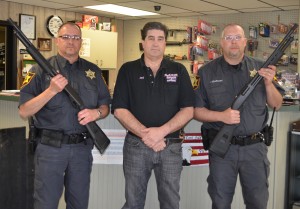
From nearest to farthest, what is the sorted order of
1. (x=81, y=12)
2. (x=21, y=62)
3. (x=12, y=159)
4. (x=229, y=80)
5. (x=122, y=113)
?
(x=12, y=159), (x=122, y=113), (x=229, y=80), (x=21, y=62), (x=81, y=12)

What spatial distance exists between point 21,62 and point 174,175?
5.20 m

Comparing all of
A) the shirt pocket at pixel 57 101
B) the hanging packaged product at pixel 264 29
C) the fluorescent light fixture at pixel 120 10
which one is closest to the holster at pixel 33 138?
the shirt pocket at pixel 57 101

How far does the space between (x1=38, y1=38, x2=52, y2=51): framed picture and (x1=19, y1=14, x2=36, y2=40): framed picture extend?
14 cm

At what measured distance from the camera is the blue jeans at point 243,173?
100 inches

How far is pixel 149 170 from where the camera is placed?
2498 millimetres

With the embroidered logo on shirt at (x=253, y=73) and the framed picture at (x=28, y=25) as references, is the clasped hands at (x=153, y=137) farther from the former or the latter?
the framed picture at (x=28, y=25)

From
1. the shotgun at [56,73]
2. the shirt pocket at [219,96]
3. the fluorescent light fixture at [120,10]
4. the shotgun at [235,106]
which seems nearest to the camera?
the shotgun at [56,73]

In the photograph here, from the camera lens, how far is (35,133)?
2496 millimetres

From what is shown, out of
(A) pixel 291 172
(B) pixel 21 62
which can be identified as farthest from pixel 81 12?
(A) pixel 291 172

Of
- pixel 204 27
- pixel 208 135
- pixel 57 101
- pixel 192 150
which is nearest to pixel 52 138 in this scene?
pixel 57 101

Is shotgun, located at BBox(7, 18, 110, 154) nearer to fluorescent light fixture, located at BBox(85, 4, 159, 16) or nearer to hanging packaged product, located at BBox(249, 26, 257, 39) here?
fluorescent light fixture, located at BBox(85, 4, 159, 16)

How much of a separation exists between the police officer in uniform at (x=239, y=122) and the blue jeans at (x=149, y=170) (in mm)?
281

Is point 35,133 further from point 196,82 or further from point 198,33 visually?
point 198,33

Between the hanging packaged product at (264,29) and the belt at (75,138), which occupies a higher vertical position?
the hanging packaged product at (264,29)
